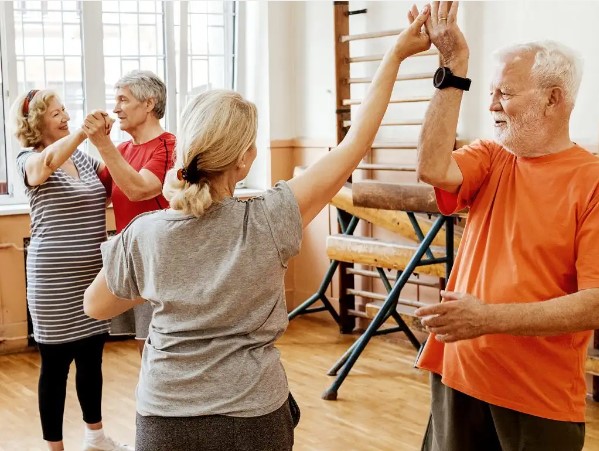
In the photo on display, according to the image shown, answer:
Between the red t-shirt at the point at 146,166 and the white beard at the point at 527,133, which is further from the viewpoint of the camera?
the red t-shirt at the point at 146,166

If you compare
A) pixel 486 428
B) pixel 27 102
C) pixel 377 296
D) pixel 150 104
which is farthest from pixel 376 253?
pixel 486 428

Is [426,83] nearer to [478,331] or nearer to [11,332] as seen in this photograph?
[11,332]

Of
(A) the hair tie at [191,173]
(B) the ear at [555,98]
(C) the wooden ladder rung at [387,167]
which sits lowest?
(C) the wooden ladder rung at [387,167]

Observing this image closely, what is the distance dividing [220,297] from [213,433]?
243 millimetres

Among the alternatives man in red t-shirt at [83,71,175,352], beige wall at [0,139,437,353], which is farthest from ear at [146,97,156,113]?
beige wall at [0,139,437,353]

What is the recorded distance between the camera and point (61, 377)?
3016 mm

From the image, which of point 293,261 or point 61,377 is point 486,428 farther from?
point 293,261

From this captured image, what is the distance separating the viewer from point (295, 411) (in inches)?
67.5

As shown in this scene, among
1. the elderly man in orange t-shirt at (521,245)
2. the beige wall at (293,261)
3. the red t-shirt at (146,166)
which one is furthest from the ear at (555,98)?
the beige wall at (293,261)

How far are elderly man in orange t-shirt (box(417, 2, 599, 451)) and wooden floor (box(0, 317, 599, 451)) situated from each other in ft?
5.46

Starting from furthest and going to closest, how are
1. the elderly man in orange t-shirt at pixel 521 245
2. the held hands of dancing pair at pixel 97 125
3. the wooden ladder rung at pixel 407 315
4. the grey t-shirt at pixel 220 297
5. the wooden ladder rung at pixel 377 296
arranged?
the wooden ladder rung at pixel 377 296 < the wooden ladder rung at pixel 407 315 < the held hands of dancing pair at pixel 97 125 < the elderly man in orange t-shirt at pixel 521 245 < the grey t-shirt at pixel 220 297

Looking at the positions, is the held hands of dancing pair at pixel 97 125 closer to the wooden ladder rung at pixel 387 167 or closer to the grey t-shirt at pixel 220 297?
the grey t-shirt at pixel 220 297

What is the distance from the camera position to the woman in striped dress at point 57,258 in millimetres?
2977

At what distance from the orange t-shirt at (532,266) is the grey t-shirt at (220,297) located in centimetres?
43
